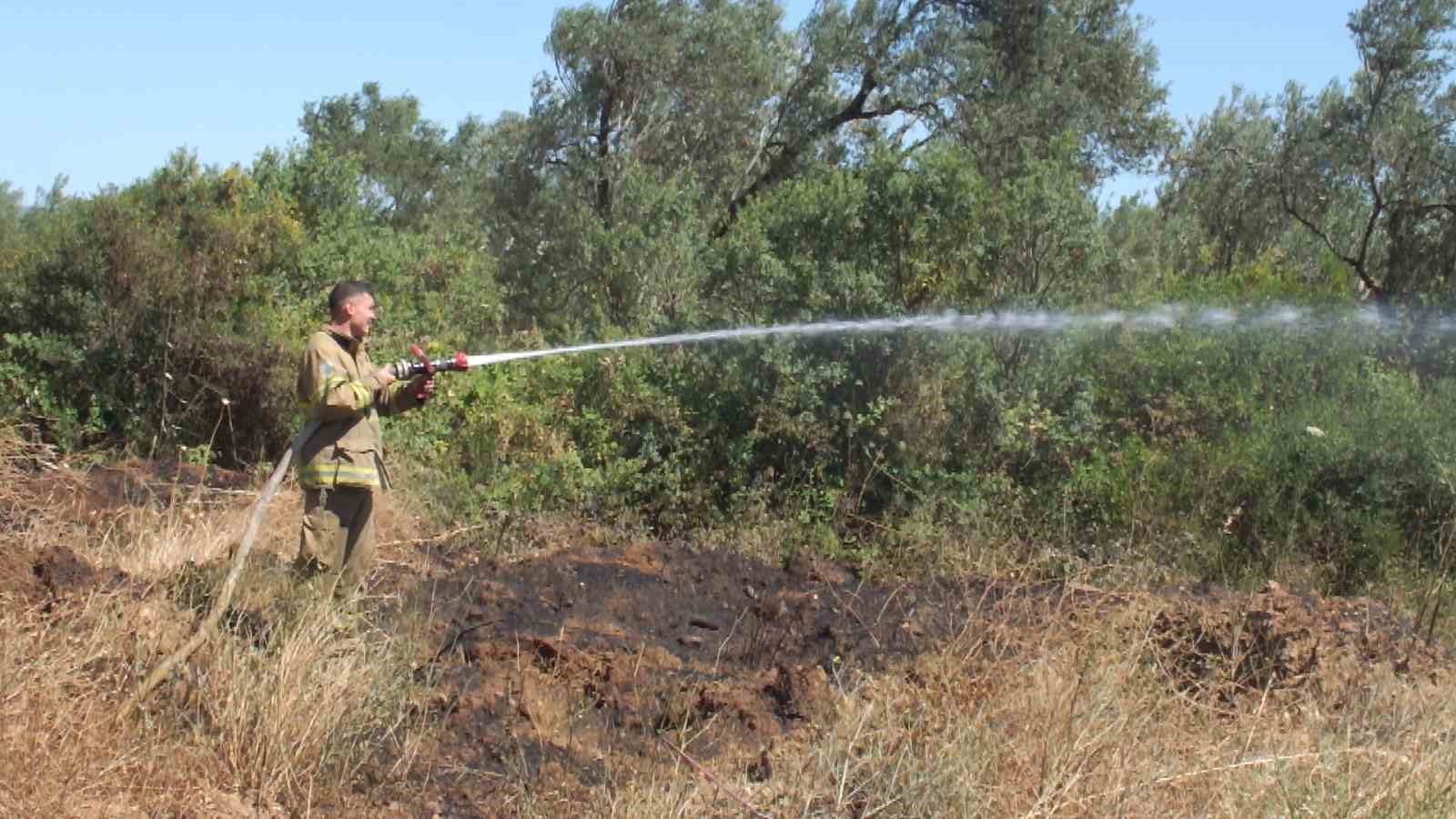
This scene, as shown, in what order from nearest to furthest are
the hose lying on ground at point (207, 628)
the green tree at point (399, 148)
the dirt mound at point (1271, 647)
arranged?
1. the hose lying on ground at point (207, 628)
2. the dirt mound at point (1271, 647)
3. the green tree at point (399, 148)

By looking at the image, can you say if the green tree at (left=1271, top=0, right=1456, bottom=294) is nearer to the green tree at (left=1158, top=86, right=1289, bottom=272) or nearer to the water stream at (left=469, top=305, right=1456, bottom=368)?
the green tree at (left=1158, top=86, right=1289, bottom=272)

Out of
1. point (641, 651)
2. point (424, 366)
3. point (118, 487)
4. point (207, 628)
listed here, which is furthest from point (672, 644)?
point (118, 487)

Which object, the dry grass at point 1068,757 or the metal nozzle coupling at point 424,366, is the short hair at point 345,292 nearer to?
the metal nozzle coupling at point 424,366

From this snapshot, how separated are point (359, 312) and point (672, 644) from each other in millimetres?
2135

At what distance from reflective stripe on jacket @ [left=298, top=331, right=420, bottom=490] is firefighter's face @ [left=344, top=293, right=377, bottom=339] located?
0.06m

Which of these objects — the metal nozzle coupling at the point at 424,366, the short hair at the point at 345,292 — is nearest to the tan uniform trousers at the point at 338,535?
the metal nozzle coupling at the point at 424,366

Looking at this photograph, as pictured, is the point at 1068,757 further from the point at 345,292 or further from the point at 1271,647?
the point at 345,292

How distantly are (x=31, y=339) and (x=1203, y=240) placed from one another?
15491mm

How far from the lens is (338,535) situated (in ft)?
21.1

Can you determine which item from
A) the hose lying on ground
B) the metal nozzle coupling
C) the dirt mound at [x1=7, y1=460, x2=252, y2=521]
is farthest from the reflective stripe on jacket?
the dirt mound at [x1=7, y1=460, x2=252, y2=521]

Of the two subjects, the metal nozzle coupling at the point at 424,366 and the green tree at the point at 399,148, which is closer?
the metal nozzle coupling at the point at 424,366

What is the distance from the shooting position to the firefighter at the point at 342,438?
6.29 metres

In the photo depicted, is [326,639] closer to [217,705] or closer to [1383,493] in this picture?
[217,705]

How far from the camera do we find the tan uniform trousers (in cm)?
636
